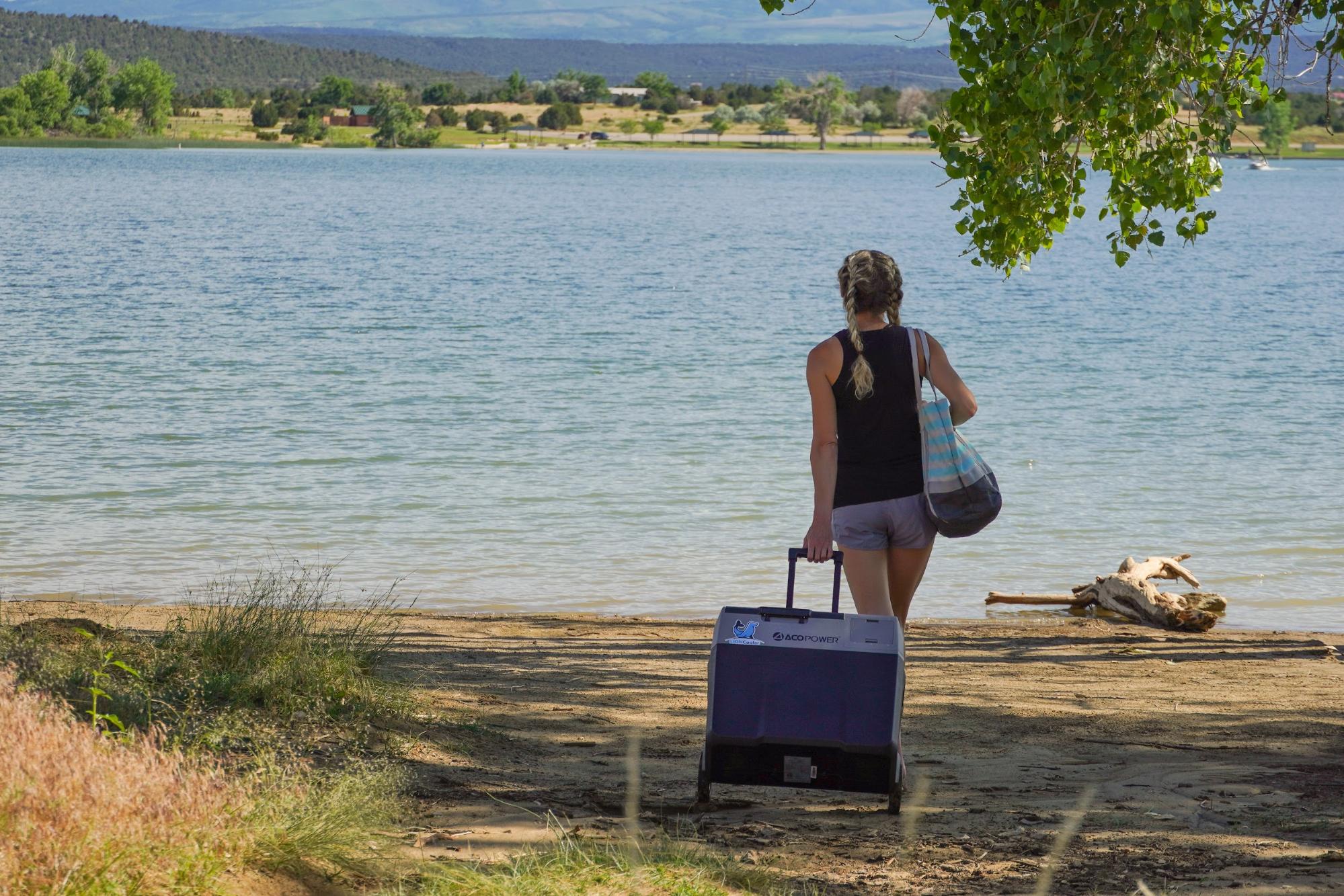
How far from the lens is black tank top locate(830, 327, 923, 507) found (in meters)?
5.07

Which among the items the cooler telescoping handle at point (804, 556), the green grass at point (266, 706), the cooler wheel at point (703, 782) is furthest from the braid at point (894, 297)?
the green grass at point (266, 706)

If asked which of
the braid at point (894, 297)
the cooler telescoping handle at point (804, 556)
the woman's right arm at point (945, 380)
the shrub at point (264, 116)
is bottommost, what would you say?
→ the cooler telescoping handle at point (804, 556)

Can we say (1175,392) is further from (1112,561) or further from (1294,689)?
(1294,689)

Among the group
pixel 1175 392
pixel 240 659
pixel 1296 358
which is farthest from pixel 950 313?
pixel 240 659

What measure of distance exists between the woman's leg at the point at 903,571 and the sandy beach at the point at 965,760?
0.66 meters

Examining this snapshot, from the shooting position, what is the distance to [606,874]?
3719mm

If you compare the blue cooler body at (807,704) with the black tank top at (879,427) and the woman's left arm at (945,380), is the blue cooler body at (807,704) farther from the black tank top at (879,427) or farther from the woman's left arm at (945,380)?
the woman's left arm at (945,380)

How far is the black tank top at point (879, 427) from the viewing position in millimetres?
5074

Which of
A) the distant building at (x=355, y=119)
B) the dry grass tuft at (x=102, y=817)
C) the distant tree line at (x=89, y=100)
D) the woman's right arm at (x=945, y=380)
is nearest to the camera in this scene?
the dry grass tuft at (x=102, y=817)

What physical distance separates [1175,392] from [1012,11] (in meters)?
16.3

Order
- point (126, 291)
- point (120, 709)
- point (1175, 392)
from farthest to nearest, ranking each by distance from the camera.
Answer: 1. point (126, 291)
2. point (1175, 392)
3. point (120, 709)

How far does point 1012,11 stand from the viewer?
5.36m

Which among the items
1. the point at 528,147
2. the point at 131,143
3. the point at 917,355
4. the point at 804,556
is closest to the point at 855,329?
the point at 917,355

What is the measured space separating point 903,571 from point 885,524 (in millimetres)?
207
